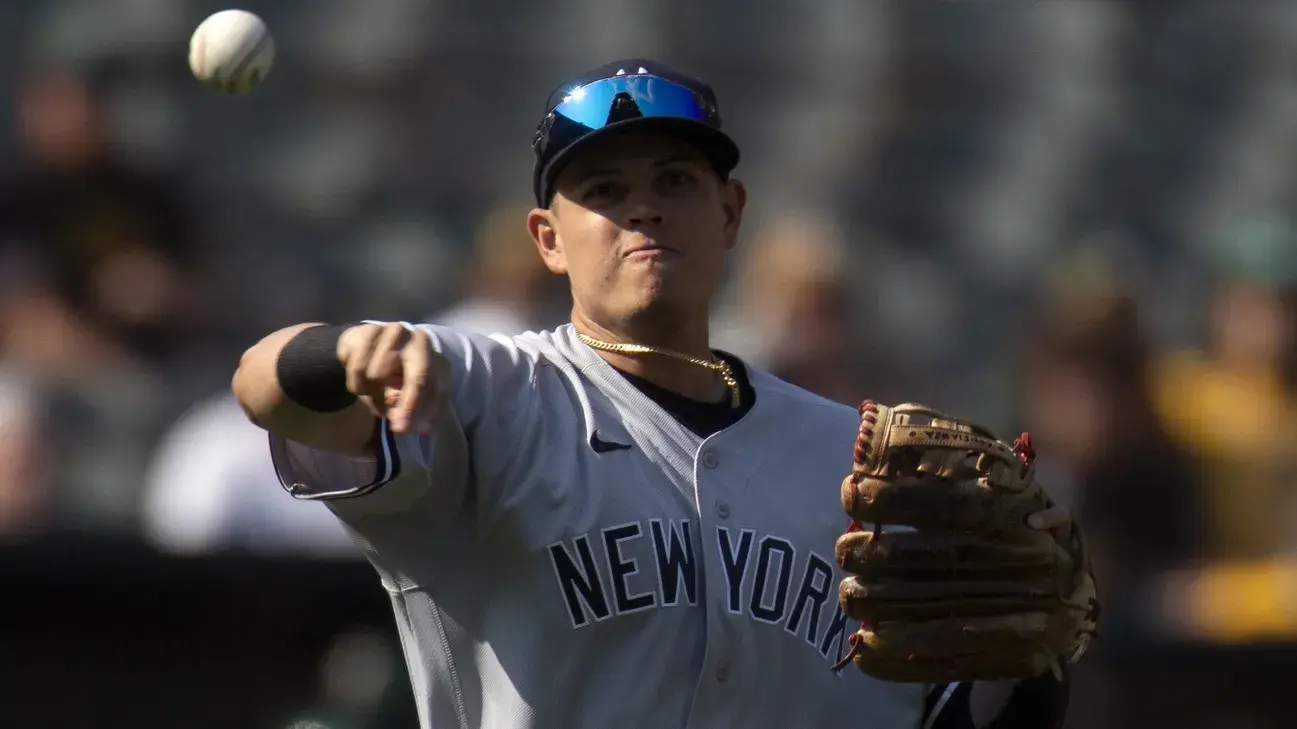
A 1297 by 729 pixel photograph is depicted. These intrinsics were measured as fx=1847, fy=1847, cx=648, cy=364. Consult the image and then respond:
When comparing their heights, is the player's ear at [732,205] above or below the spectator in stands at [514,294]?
above

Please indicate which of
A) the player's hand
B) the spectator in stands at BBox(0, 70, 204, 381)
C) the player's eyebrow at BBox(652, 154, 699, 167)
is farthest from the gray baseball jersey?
the spectator in stands at BBox(0, 70, 204, 381)

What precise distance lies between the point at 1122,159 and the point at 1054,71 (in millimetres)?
407

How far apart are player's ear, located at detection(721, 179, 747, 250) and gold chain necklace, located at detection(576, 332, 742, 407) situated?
0.20m

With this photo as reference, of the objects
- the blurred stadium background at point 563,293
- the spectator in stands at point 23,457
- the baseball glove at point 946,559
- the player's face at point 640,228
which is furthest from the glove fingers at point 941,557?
the spectator in stands at point 23,457

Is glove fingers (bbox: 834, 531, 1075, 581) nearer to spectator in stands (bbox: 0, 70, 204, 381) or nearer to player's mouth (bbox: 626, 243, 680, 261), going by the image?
player's mouth (bbox: 626, 243, 680, 261)

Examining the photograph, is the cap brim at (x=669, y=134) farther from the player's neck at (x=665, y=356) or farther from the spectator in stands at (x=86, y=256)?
the spectator in stands at (x=86, y=256)

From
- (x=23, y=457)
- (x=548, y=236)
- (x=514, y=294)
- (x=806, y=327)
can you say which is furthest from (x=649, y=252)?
(x=23, y=457)

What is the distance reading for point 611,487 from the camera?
8.22ft

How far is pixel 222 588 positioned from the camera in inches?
167

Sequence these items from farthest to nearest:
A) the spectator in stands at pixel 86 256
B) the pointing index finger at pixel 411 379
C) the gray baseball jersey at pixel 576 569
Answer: the spectator in stands at pixel 86 256
the gray baseball jersey at pixel 576 569
the pointing index finger at pixel 411 379

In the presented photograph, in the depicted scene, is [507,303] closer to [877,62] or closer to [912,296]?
[912,296]

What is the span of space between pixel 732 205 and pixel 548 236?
0.30m

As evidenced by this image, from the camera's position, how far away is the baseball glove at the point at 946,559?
2.48 meters

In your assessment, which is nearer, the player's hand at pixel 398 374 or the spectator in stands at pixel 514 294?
the player's hand at pixel 398 374
